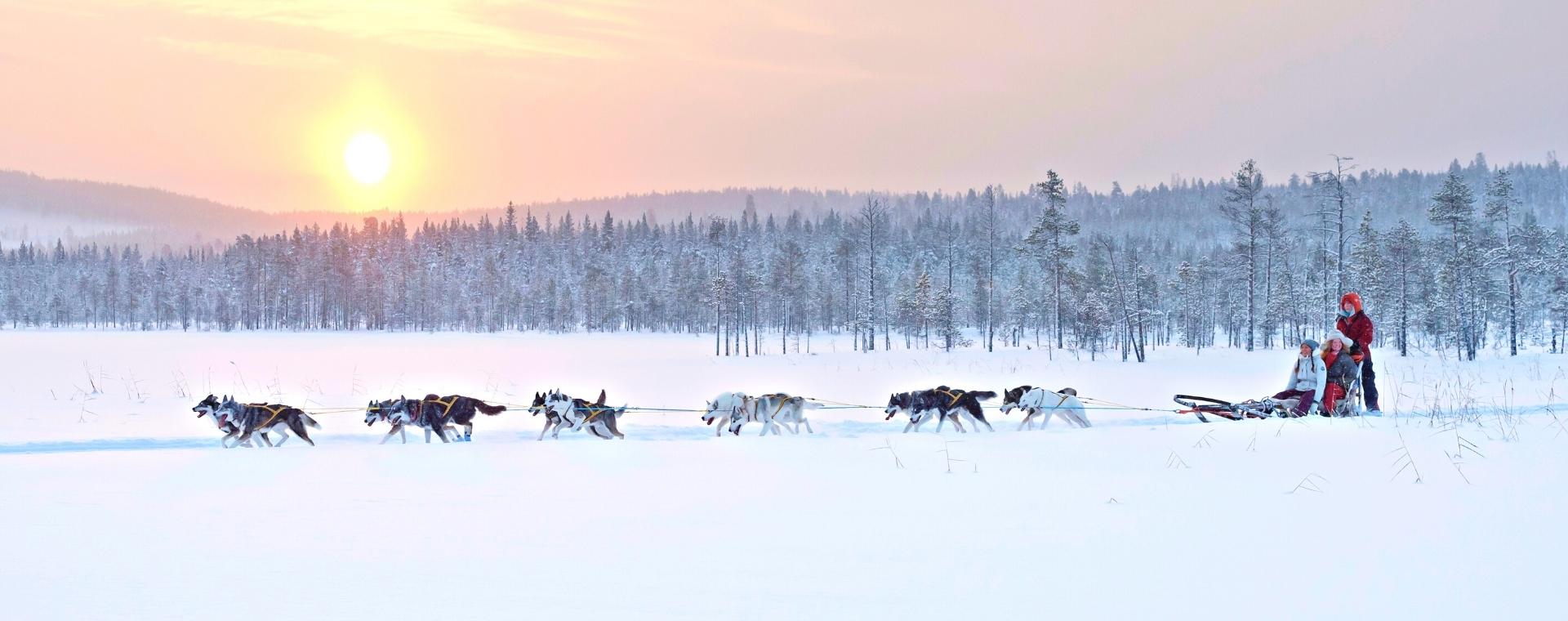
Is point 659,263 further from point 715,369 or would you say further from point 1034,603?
point 1034,603

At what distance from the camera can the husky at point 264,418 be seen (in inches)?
431

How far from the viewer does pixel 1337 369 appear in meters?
12.5

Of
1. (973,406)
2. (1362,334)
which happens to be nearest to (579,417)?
(973,406)

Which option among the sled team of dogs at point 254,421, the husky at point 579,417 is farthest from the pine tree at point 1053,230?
the sled team of dogs at point 254,421

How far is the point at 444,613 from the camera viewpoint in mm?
4168

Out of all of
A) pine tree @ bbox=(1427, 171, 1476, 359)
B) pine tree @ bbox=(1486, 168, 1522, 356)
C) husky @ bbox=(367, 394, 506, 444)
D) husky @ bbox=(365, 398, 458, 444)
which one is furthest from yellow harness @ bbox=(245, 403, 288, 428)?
pine tree @ bbox=(1486, 168, 1522, 356)

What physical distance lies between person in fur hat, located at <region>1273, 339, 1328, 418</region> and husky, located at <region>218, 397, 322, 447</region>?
13.5 meters

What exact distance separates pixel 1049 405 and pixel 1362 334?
5052 millimetres

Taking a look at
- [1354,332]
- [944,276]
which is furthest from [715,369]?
[944,276]

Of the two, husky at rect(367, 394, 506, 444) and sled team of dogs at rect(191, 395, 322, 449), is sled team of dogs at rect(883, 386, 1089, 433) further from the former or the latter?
sled team of dogs at rect(191, 395, 322, 449)

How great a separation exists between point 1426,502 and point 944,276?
109798 mm

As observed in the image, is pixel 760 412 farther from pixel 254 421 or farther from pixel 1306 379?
pixel 1306 379

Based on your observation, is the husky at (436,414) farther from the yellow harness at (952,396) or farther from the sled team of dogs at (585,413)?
the yellow harness at (952,396)

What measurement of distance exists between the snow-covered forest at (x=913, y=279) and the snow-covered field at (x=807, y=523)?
87.5 feet
